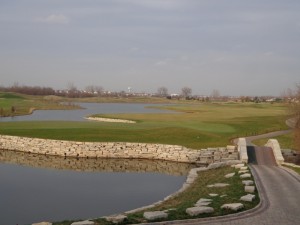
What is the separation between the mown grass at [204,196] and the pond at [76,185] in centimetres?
165

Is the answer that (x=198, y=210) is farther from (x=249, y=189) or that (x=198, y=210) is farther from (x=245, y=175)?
(x=245, y=175)

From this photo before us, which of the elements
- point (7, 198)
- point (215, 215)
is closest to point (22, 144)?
point (7, 198)

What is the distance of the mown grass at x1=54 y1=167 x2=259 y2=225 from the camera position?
12.0 m

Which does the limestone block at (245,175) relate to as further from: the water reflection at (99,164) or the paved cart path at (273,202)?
the water reflection at (99,164)

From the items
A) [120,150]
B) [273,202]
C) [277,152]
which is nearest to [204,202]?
[273,202]

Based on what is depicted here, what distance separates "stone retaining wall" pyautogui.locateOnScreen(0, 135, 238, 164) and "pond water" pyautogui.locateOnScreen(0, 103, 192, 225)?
96 cm

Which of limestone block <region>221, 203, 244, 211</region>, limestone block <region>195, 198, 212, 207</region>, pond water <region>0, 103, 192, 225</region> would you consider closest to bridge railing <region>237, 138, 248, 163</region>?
pond water <region>0, 103, 192, 225</region>

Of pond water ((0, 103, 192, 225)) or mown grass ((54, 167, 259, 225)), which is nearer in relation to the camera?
mown grass ((54, 167, 259, 225))

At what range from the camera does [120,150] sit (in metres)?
31.6

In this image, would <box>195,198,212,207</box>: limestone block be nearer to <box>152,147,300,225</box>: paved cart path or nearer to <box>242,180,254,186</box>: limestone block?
<box>152,147,300,225</box>: paved cart path

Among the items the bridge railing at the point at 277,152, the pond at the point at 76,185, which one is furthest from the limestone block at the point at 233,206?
the bridge railing at the point at 277,152

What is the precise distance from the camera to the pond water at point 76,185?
16312mm

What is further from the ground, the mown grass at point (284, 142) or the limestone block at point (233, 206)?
the limestone block at point (233, 206)

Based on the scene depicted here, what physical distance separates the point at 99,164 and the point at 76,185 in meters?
7.44
